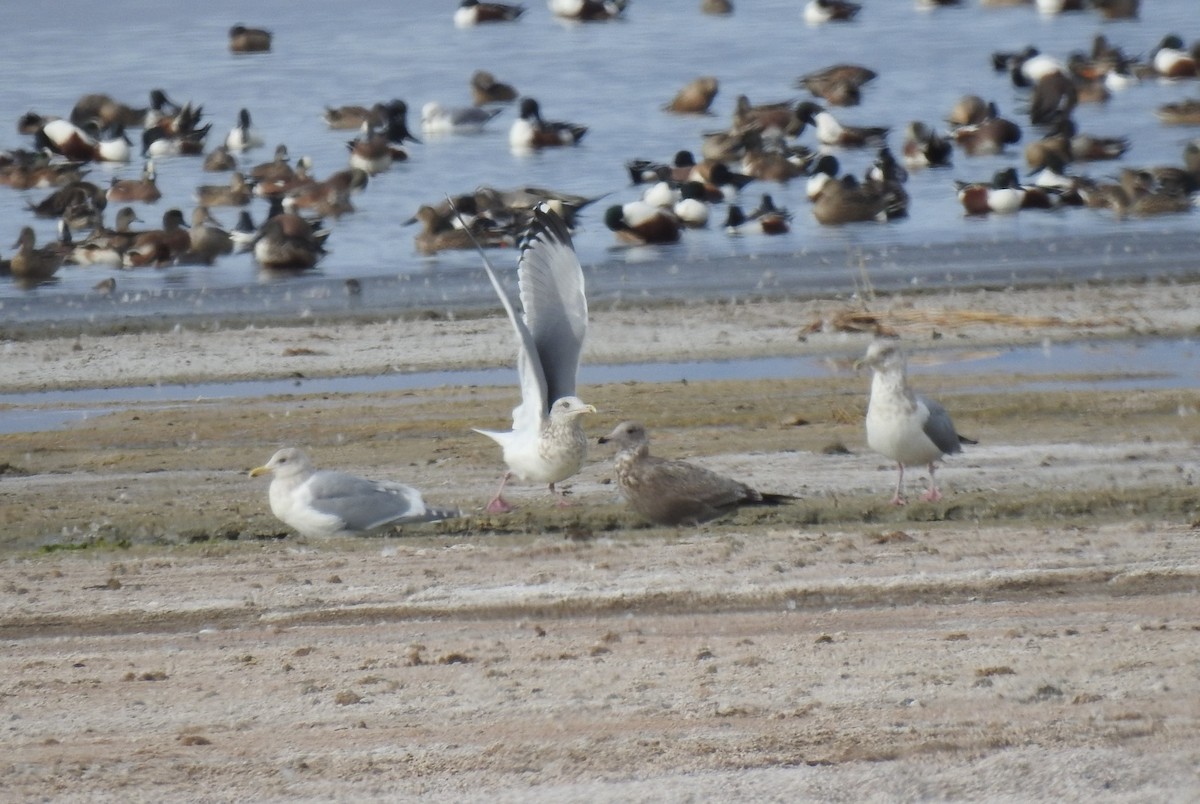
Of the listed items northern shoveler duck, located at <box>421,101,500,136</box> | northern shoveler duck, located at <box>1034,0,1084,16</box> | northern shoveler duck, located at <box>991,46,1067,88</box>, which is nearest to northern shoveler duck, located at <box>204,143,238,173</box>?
northern shoveler duck, located at <box>421,101,500,136</box>

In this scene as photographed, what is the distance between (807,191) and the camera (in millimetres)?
24312

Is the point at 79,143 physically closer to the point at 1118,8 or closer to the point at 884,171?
the point at 884,171

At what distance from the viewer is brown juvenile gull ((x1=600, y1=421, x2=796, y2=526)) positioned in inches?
329

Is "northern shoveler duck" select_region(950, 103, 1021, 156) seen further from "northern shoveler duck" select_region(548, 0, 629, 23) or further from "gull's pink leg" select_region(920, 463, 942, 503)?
"northern shoveler duck" select_region(548, 0, 629, 23)

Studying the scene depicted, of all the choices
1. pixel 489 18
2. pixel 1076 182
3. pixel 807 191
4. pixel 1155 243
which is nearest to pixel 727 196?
pixel 807 191

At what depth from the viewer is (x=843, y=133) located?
93.8ft

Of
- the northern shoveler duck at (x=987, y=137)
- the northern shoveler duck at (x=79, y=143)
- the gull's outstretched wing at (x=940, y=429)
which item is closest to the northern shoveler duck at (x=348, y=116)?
the northern shoveler duck at (x=79, y=143)

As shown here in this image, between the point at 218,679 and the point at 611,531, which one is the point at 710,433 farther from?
the point at 218,679

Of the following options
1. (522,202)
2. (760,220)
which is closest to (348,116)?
(522,202)

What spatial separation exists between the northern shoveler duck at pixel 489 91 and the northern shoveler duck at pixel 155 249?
13839 mm

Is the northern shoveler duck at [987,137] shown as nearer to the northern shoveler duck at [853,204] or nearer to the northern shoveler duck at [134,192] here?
the northern shoveler duck at [853,204]

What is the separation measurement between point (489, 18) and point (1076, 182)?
2779 centimetres

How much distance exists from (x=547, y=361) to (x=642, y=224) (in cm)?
1085

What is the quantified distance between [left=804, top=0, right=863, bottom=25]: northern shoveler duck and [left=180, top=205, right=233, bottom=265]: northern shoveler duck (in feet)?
86.2
